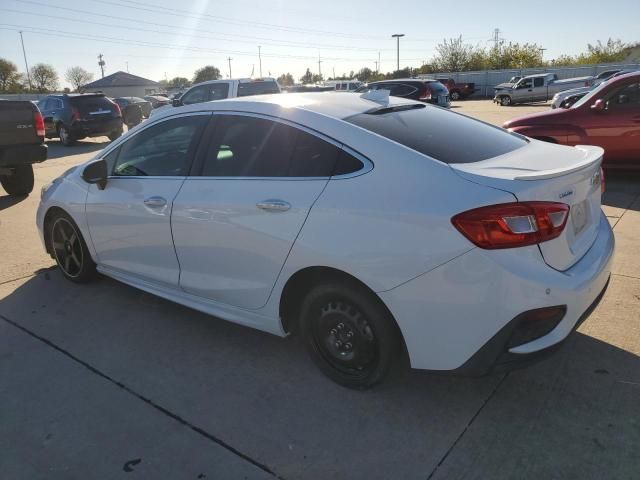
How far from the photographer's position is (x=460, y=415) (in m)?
2.71

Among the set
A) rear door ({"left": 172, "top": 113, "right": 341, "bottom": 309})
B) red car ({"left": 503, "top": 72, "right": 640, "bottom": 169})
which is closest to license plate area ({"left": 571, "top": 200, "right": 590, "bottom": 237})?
rear door ({"left": 172, "top": 113, "right": 341, "bottom": 309})

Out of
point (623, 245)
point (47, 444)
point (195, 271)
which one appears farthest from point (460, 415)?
point (623, 245)

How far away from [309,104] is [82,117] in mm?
15649

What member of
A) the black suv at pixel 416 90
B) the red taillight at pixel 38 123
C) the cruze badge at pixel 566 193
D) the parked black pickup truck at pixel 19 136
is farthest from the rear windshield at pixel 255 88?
the cruze badge at pixel 566 193

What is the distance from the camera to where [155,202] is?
3.55 m

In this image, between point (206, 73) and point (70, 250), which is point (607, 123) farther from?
point (206, 73)

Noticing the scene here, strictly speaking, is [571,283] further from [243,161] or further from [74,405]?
[74,405]

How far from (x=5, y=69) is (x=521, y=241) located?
92052 millimetres

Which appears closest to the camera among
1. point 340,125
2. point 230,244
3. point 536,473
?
point 536,473

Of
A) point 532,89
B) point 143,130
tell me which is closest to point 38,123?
point 143,130

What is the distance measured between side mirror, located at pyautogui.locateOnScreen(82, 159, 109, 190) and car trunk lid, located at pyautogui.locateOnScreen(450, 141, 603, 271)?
2747 millimetres

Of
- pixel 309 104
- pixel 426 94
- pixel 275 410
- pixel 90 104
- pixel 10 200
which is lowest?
pixel 275 410

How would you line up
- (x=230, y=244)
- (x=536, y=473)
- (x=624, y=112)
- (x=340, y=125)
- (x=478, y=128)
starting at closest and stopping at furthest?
(x=536, y=473)
(x=340, y=125)
(x=230, y=244)
(x=478, y=128)
(x=624, y=112)

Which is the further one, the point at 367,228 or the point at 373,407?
the point at 373,407
